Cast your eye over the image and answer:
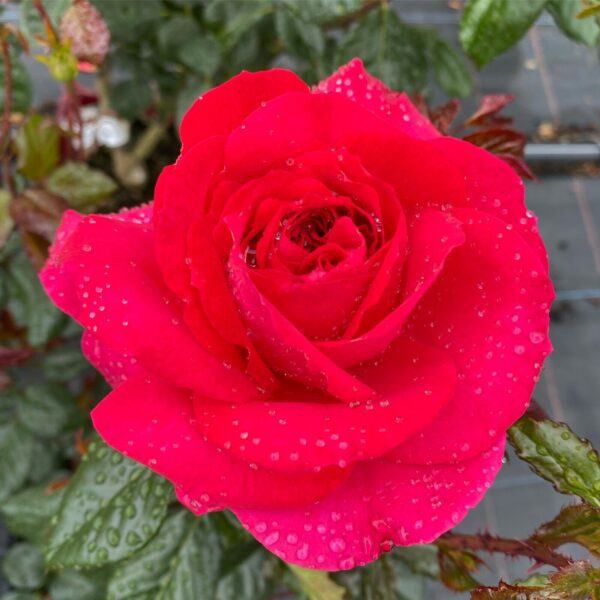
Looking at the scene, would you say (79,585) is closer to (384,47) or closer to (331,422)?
(331,422)

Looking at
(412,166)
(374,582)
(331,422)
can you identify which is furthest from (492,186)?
(374,582)

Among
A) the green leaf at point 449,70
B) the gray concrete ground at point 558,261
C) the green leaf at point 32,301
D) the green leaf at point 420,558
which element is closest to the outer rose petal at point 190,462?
the green leaf at point 420,558

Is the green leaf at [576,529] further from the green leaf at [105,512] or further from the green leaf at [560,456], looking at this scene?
the green leaf at [105,512]

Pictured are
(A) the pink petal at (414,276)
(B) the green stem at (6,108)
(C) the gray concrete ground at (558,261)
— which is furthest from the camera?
(C) the gray concrete ground at (558,261)

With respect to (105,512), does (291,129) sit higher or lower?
higher

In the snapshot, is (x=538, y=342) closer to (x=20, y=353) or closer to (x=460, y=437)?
(x=460, y=437)

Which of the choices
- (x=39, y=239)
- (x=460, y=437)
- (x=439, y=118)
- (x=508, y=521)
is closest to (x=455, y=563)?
(x=460, y=437)
